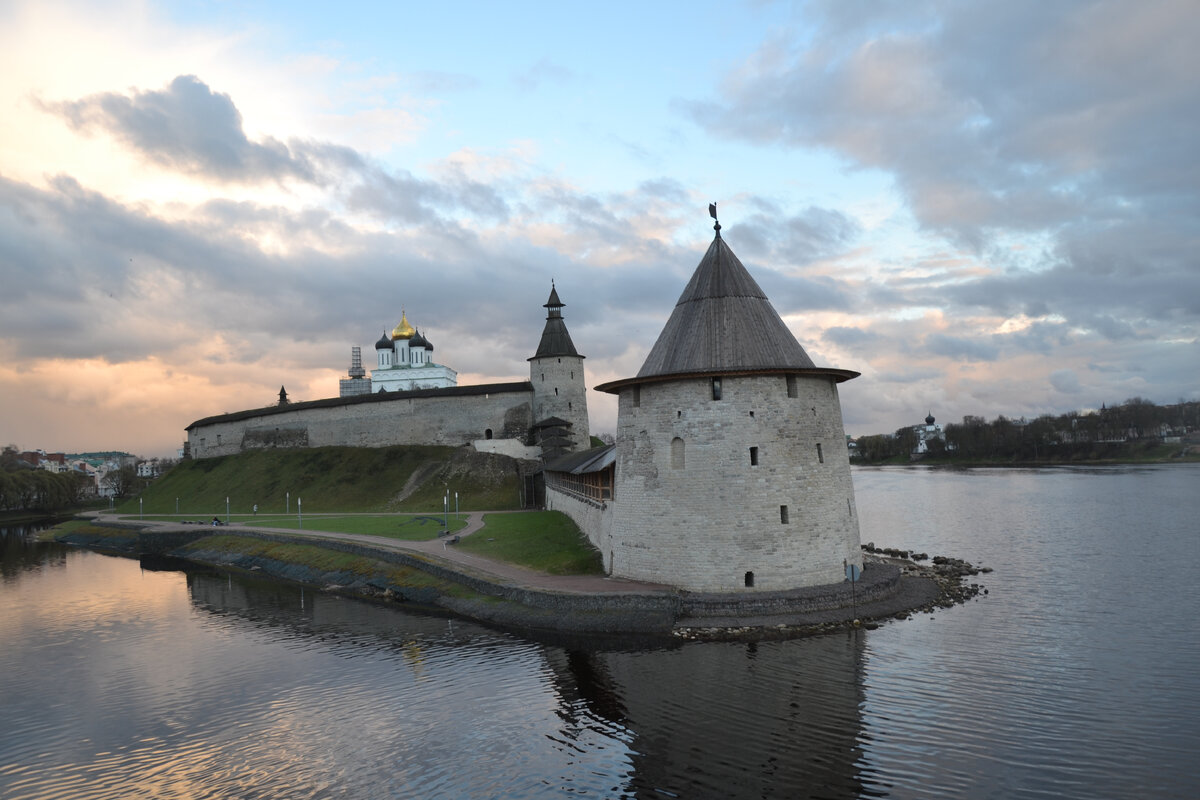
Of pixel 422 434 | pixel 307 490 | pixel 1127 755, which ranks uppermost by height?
pixel 422 434

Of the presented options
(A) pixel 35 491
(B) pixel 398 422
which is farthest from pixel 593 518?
(A) pixel 35 491

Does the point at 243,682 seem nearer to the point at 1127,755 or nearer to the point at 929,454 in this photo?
the point at 1127,755

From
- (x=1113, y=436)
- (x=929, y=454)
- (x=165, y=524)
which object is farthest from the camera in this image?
(x=929, y=454)

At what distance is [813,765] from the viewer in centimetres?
1108

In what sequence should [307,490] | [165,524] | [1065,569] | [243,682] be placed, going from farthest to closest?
[307,490] → [165,524] → [1065,569] → [243,682]

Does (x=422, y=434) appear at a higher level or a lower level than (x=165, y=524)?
higher

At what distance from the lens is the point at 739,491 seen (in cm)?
1970

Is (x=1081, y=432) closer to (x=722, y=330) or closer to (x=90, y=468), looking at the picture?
(x=722, y=330)

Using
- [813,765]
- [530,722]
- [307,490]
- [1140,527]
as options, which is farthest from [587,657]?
[307,490]

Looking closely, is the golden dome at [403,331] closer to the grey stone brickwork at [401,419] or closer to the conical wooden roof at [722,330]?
the grey stone brickwork at [401,419]

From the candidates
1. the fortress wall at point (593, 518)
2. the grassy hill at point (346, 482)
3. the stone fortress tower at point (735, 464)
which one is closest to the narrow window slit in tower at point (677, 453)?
the stone fortress tower at point (735, 464)

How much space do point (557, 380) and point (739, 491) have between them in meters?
33.5

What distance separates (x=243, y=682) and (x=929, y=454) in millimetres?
123706

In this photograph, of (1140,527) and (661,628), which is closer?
(661,628)
